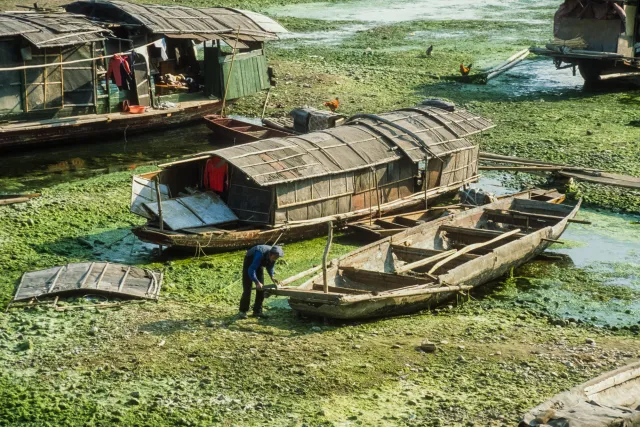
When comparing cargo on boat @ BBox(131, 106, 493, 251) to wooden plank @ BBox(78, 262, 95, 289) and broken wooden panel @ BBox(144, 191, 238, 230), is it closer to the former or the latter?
broken wooden panel @ BBox(144, 191, 238, 230)

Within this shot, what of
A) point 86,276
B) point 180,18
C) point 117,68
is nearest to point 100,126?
point 117,68

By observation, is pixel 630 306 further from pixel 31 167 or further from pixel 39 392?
pixel 31 167

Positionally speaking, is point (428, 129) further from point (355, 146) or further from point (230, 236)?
point (230, 236)

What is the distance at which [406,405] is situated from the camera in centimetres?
1232

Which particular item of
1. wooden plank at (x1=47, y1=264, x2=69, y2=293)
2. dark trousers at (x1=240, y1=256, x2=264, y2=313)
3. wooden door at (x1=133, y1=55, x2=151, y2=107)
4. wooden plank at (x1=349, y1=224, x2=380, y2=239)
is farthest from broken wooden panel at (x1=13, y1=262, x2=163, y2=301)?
wooden door at (x1=133, y1=55, x2=151, y2=107)

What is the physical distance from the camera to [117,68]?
26594 millimetres

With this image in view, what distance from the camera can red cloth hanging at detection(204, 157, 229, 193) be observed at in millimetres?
19781

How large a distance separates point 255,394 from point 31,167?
1443 cm

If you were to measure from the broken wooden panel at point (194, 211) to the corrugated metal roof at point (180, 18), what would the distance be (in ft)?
30.7

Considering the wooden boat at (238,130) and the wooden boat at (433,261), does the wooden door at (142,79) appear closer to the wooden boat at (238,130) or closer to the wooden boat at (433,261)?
the wooden boat at (238,130)

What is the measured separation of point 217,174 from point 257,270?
17.2ft

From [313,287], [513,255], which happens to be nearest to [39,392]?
[313,287]

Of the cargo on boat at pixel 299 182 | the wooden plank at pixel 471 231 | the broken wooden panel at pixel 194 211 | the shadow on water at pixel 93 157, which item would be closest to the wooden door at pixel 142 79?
the shadow on water at pixel 93 157

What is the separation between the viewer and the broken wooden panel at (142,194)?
18828 mm
